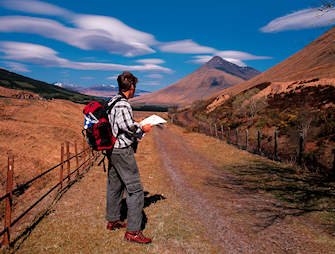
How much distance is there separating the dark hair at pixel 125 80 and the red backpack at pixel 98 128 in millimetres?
562

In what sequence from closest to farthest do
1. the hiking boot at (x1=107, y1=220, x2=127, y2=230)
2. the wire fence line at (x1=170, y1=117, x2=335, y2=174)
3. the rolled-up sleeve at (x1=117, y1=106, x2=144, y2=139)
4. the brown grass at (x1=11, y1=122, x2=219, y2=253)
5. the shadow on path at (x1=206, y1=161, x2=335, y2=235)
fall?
the rolled-up sleeve at (x1=117, y1=106, x2=144, y2=139)
the brown grass at (x1=11, y1=122, x2=219, y2=253)
the hiking boot at (x1=107, y1=220, x2=127, y2=230)
the shadow on path at (x1=206, y1=161, x2=335, y2=235)
the wire fence line at (x1=170, y1=117, x2=335, y2=174)

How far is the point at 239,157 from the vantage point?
18.9 meters

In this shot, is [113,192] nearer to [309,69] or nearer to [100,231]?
[100,231]

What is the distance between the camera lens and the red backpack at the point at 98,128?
5441 millimetres

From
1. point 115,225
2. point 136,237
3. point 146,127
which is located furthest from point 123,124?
point 115,225

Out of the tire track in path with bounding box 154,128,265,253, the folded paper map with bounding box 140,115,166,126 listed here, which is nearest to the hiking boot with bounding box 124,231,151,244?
the tire track in path with bounding box 154,128,265,253

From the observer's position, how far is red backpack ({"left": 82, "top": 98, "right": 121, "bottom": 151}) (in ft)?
17.9

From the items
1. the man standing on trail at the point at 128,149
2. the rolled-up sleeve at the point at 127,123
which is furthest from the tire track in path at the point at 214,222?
the rolled-up sleeve at the point at 127,123

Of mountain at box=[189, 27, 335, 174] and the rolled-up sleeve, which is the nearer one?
the rolled-up sleeve

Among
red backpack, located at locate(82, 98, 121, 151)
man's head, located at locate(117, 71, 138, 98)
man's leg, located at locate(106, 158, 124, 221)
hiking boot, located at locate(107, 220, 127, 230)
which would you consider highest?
man's head, located at locate(117, 71, 138, 98)

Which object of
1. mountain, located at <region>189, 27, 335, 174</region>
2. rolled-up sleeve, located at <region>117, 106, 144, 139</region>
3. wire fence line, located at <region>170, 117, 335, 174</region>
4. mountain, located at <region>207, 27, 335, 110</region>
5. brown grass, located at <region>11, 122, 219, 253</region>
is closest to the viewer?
rolled-up sleeve, located at <region>117, 106, 144, 139</region>

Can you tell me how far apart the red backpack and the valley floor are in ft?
6.29

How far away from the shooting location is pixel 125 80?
5.64m

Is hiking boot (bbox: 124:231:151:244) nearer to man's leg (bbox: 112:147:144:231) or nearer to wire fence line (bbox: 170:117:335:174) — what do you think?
man's leg (bbox: 112:147:144:231)
